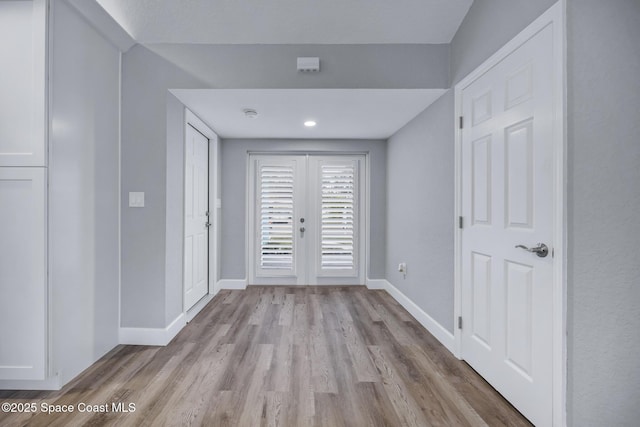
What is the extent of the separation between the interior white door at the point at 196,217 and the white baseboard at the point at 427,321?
88.8 inches

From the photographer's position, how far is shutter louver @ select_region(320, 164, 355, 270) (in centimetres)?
455

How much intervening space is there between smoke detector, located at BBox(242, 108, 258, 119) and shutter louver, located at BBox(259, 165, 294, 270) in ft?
4.11

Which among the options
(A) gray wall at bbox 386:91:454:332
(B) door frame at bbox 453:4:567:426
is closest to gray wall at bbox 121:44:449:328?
(A) gray wall at bbox 386:91:454:332

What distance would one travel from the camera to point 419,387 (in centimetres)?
202

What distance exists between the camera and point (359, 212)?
15.1 feet

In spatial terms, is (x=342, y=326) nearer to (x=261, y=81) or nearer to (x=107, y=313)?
(x=107, y=313)

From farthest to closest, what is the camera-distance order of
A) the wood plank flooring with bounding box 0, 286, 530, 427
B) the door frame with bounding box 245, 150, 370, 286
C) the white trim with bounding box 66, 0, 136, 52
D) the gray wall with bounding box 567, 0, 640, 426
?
the door frame with bounding box 245, 150, 370, 286
the white trim with bounding box 66, 0, 136, 52
the wood plank flooring with bounding box 0, 286, 530, 427
the gray wall with bounding box 567, 0, 640, 426

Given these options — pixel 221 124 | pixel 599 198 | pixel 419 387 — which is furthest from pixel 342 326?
pixel 221 124

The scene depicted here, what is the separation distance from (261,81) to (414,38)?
1.27m

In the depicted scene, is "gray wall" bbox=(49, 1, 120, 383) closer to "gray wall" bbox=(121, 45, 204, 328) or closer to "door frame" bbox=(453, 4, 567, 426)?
"gray wall" bbox=(121, 45, 204, 328)

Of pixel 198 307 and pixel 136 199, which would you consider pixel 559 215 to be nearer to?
pixel 136 199

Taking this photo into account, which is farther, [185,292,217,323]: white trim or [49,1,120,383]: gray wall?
[185,292,217,323]: white trim

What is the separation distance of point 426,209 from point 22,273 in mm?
3006

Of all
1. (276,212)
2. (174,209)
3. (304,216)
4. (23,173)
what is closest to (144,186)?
(174,209)
